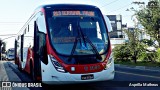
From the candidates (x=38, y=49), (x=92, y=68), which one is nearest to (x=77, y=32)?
(x=92, y=68)

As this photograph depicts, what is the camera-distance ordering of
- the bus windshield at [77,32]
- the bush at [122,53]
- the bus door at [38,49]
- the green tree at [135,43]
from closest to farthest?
the bus windshield at [77,32]
the bus door at [38,49]
the green tree at [135,43]
the bush at [122,53]

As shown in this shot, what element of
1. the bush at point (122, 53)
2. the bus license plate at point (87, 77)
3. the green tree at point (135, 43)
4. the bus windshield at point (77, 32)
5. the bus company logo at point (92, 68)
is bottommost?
the bush at point (122, 53)

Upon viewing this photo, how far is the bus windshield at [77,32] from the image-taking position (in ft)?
31.3

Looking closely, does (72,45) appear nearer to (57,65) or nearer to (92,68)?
(57,65)

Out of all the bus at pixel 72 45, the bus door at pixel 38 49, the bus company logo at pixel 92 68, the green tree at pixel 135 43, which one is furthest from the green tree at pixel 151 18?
the bus company logo at pixel 92 68

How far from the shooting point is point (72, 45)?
9.52 metres

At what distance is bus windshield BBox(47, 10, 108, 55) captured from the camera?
9.54 meters

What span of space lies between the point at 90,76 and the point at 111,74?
0.89 metres

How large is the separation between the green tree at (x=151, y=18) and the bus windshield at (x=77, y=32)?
2118 cm

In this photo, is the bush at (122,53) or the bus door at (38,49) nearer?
the bus door at (38,49)

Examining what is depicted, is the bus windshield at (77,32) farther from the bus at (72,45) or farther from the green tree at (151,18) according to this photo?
the green tree at (151,18)

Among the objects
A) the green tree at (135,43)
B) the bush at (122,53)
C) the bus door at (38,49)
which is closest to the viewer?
the bus door at (38,49)

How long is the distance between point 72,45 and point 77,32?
59cm

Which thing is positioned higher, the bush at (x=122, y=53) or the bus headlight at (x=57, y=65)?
the bus headlight at (x=57, y=65)
